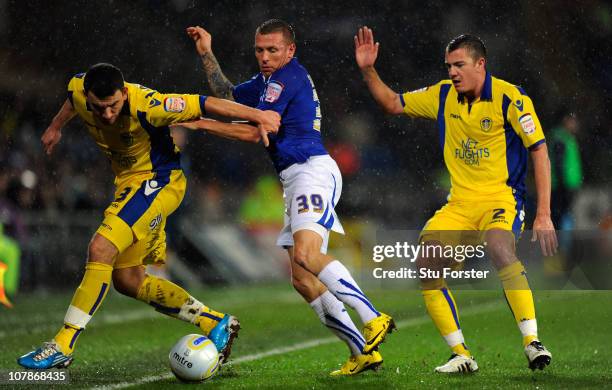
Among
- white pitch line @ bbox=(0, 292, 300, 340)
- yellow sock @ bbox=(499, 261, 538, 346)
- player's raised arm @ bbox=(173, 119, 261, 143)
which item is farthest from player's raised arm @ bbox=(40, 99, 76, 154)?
white pitch line @ bbox=(0, 292, 300, 340)

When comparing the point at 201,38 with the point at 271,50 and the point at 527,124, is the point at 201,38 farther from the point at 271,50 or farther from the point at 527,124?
the point at 527,124

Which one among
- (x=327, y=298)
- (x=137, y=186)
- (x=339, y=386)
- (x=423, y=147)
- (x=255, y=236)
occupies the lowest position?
(x=339, y=386)

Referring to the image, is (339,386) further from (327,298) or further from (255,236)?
(255,236)

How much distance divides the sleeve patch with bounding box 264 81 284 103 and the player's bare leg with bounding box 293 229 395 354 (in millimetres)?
838

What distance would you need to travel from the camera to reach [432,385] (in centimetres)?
579

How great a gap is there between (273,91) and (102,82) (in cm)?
106

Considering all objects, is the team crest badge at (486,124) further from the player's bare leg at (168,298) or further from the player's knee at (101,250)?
the player's knee at (101,250)

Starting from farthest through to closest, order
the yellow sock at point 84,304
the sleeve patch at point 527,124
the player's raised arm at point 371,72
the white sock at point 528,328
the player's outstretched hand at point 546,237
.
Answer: the player's raised arm at point 371,72
the sleeve patch at point 527,124
the white sock at point 528,328
the player's outstretched hand at point 546,237
the yellow sock at point 84,304

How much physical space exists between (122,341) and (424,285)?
3683mm

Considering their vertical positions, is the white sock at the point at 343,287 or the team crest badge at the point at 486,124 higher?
the team crest badge at the point at 486,124

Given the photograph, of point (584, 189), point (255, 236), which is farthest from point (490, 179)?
point (584, 189)

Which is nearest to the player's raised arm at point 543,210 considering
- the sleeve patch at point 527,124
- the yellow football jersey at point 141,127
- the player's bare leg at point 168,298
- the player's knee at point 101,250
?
the sleeve patch at point 527,124

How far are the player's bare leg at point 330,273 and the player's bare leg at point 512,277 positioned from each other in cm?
85

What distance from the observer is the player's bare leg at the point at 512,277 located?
6.31 m
